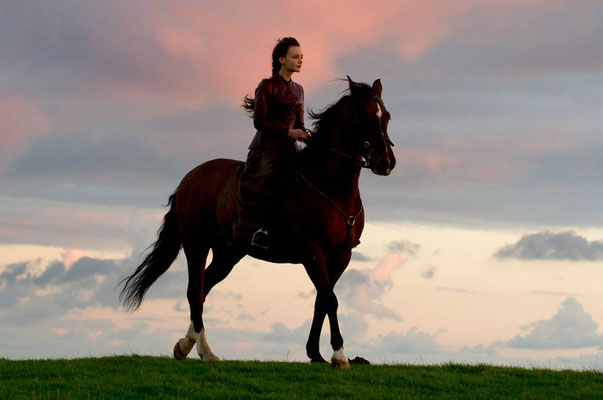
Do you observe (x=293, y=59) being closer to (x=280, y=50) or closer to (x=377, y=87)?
(x=280, y=50)

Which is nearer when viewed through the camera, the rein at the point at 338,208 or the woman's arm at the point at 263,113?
the rein at the point at 338,208

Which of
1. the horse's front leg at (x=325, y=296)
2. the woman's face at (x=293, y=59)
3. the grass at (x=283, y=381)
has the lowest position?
the grass at (x=283, y=381)

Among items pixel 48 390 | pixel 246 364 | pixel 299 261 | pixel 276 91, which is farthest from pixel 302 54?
pixel 48 390

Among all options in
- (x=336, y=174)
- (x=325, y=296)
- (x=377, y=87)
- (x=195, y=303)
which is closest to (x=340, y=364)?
(x=325, y=296)

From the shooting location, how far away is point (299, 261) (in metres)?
13.2

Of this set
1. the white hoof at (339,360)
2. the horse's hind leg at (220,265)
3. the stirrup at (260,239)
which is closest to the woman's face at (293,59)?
the stirrup at (260,239)

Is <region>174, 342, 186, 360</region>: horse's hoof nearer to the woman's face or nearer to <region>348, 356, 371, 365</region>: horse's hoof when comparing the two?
<region>348, 356, 371, 365</region>: horse's hoof

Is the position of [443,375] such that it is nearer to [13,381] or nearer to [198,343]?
[198,343]

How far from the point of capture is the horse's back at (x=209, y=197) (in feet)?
45.5

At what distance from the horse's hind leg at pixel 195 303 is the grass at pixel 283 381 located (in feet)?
0.92

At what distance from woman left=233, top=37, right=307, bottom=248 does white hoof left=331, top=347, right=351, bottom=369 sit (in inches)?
81.5

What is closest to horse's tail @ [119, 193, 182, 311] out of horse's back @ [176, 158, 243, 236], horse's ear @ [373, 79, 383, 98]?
horse's back @ [176, 158, 243, 236]

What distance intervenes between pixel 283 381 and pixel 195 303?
3.03 metres

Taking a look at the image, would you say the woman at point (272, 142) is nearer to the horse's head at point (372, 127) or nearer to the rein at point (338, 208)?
the rein at point (338, 208)
